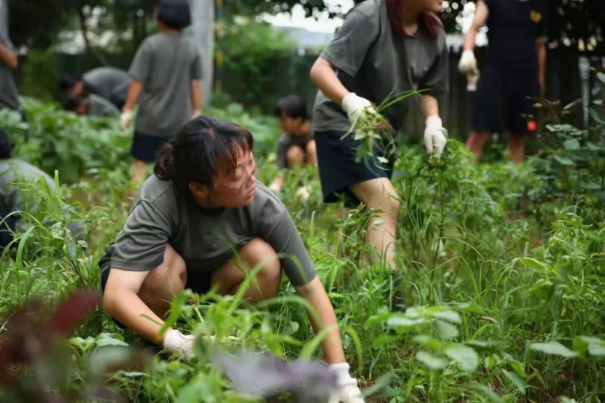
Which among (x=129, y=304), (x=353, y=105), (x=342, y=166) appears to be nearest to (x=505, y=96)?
(x=342, y=166)

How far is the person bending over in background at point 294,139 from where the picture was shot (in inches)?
260

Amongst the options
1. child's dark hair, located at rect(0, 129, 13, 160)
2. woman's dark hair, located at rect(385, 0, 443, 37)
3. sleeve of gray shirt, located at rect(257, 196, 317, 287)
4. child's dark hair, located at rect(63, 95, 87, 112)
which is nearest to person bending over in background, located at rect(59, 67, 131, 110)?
child's dark hair, located at rect(63, 95, 87, 112)

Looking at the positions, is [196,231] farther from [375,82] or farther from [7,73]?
[7,73]

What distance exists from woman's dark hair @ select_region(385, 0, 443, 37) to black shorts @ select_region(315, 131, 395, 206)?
0.44 metres

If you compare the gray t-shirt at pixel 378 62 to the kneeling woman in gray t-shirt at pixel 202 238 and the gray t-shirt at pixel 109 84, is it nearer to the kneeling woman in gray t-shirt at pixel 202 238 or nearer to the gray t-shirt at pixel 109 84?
the kneeling woman in gray t-shirt at pixel 202 238

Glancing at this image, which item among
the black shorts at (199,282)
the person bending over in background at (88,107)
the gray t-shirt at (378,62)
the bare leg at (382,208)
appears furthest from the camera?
the person bending over in background at (88,107)

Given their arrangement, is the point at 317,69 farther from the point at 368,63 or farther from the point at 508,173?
the point at 508,173

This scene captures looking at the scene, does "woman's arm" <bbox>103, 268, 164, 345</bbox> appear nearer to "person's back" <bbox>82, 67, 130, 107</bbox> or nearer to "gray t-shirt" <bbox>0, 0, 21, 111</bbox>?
"gray t-shirt" <bbox>0, 0, 21, 111</bbox>

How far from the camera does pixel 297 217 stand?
3828mm

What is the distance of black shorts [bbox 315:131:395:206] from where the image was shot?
3594 mm

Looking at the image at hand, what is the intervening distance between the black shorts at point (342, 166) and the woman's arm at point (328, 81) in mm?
190

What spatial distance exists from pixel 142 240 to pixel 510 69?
14.6 ft

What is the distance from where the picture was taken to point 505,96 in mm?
6562

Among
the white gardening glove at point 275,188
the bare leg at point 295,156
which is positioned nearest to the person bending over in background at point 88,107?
the bare leg at point 295,156
